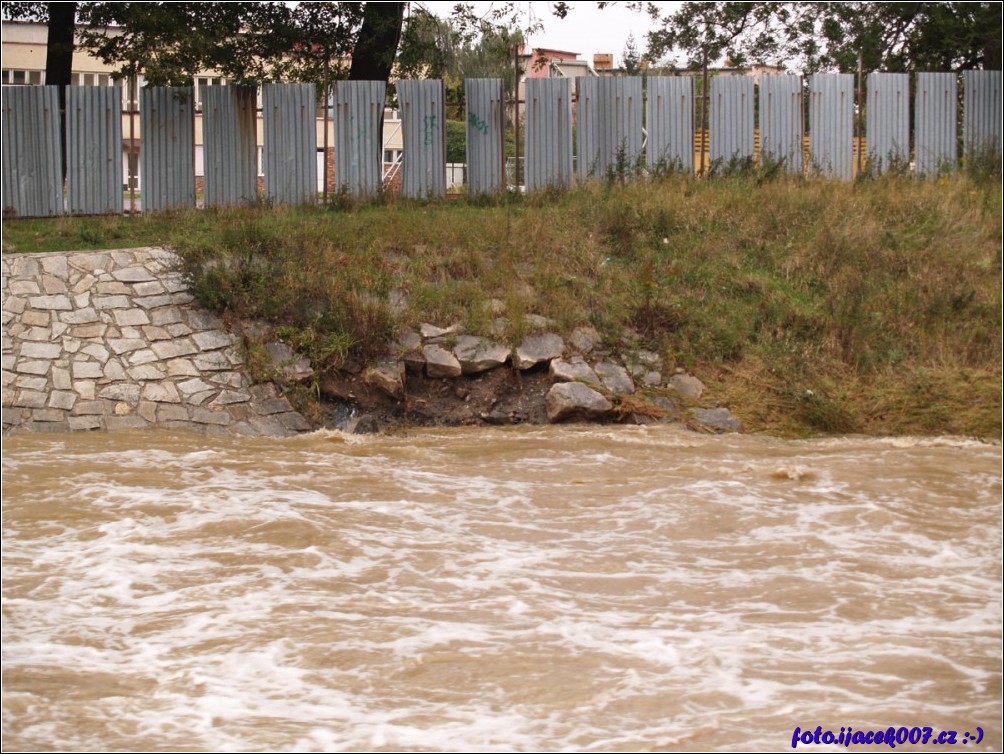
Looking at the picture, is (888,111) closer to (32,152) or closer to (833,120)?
(833,120)

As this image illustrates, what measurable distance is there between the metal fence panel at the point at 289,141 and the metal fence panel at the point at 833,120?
7.45 metres

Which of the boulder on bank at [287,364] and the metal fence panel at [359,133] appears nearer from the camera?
the boulder on bank at [287,364]

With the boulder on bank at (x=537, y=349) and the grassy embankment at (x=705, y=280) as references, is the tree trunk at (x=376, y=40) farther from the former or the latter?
the boulder on bank at (x=537, y=349)

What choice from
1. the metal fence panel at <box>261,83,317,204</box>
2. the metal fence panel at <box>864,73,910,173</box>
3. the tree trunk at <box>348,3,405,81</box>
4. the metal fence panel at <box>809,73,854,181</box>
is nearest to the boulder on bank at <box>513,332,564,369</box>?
the metal fence panel at <box>261,83,317,204</box>

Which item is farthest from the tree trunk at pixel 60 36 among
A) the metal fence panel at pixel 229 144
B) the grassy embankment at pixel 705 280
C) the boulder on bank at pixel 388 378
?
the boulder on bank at pixel 388 378

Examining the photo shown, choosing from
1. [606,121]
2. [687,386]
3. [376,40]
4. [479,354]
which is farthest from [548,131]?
[687,386]

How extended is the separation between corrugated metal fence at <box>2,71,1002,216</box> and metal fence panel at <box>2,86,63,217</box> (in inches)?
0.7

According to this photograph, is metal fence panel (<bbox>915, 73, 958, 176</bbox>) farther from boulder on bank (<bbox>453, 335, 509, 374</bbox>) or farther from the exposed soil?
boulder on bank (<bbox>453, 335, 509, 374</bbox>)

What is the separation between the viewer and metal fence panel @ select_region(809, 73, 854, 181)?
1767cm

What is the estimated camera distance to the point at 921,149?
58.5ft

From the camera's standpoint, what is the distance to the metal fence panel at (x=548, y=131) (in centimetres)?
1738

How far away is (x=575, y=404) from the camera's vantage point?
40.7 ft

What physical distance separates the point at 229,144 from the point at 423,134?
9.25 feet

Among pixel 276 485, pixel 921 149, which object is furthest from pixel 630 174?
pixel 276 485
